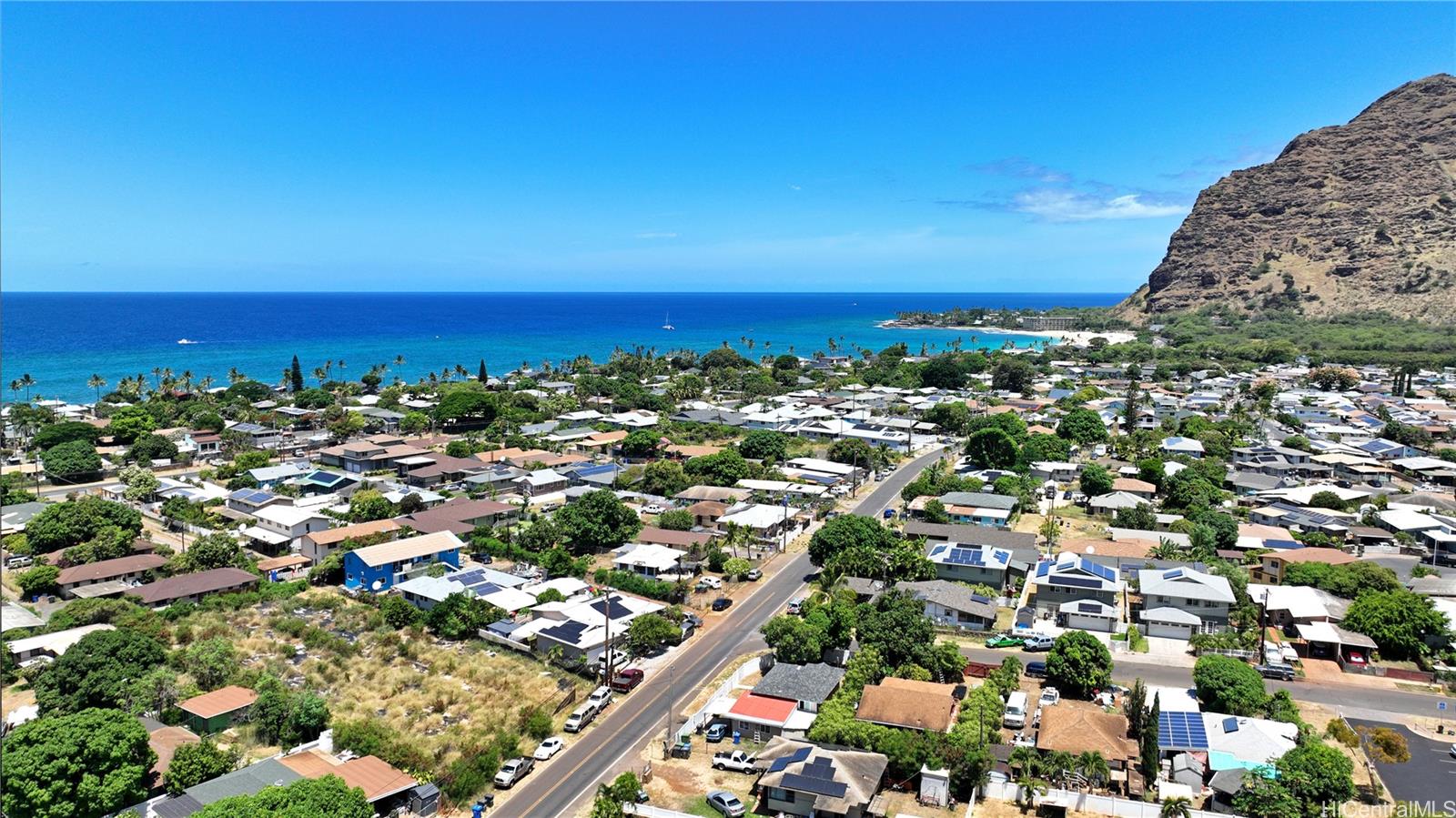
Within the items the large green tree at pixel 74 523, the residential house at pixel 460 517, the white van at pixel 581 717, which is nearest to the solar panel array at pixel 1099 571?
the white van at pixel 581 717

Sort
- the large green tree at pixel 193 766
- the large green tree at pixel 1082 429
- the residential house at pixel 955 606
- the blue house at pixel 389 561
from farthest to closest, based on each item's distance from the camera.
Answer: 1. the large green tree at pixel 1082 429
2. the blue house at pixel 389 561
3. the residential house at pixel 955 606
4. the large green tree at pixel 193 766

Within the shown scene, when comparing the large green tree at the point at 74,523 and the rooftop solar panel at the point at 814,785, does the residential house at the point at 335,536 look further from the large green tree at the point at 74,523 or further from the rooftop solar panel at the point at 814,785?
the rooftop solar panel at the point at 814,785

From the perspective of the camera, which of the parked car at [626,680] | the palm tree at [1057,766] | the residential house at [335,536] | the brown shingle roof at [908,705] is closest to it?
the palm tree at [1057,766]

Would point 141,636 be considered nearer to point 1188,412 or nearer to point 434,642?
point 434,642

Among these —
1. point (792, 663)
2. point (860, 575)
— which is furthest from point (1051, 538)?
point (792, 663)

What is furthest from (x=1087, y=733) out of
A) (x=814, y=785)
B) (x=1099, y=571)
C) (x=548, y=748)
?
(x=548, y=748)
